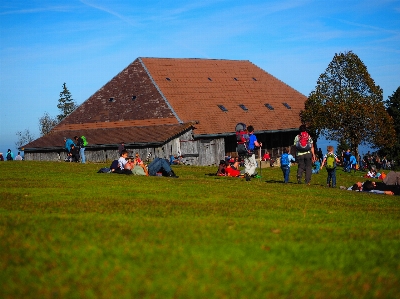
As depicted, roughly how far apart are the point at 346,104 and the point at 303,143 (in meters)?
37.7

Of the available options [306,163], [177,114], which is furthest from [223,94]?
[306,163]

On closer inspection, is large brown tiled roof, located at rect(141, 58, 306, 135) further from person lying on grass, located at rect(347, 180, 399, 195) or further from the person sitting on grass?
person lying on grass, located at rect(347, 180, 399, 195)

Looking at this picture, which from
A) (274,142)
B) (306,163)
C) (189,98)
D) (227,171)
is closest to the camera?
(306,163)

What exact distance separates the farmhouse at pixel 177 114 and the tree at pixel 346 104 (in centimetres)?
257

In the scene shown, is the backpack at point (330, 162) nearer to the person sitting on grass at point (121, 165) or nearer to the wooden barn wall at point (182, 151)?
the person sitting on grass at point (121, 165)

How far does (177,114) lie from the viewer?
5216 centimetres

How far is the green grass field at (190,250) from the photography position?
667 centimetres

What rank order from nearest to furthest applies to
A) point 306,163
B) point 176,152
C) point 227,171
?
point 306,163 < point 227,171 < point 176,152

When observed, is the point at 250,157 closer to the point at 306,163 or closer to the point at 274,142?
the point at 306,163

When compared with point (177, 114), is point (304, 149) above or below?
below

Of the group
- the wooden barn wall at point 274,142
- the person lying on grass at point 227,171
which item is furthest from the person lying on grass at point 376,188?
the wooden barn wall at point 274,142

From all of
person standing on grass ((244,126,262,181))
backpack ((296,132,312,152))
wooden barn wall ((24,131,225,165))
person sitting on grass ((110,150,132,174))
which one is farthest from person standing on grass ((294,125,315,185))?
wooden barn wall ((24,131,225,165))

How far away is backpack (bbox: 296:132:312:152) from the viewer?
22.5 meters

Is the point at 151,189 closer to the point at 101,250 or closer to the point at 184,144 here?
the point at 101,250
